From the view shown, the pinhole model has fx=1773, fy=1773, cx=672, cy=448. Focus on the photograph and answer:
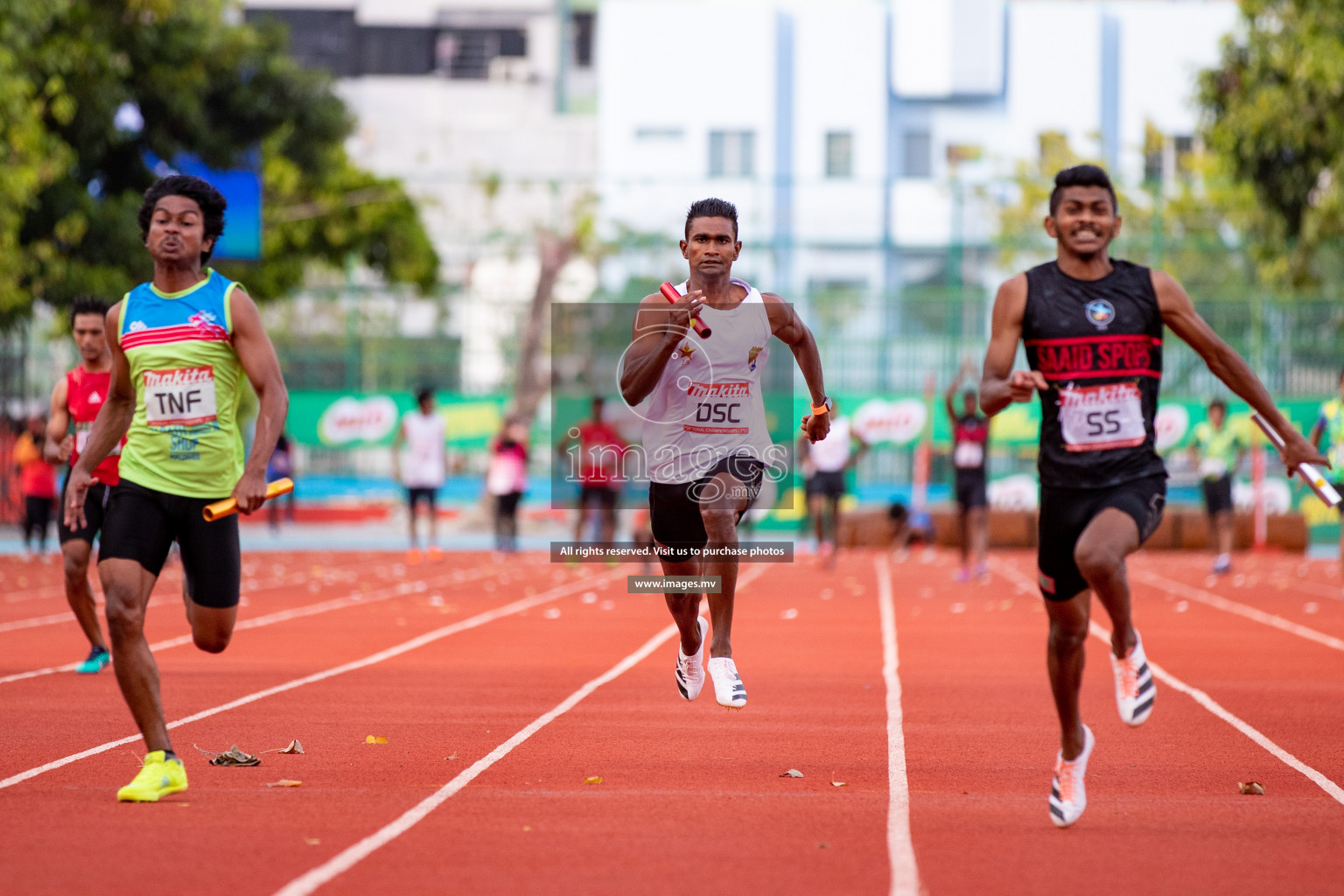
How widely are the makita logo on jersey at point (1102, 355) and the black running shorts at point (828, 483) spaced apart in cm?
1539

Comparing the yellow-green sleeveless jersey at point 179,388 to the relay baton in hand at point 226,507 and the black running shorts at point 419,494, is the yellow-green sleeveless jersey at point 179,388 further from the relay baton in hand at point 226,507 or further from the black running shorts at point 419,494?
the black running shorts at point 419,494

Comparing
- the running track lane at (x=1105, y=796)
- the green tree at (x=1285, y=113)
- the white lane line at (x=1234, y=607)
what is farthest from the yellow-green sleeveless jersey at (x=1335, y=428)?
the green tree at (x=1285, y=113)

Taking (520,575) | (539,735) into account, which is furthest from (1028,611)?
(539,735)

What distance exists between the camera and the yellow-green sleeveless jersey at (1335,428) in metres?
15.2

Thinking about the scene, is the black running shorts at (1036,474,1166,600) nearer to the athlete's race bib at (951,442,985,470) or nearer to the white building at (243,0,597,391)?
the athlete's race bib at (951,442,985,470)

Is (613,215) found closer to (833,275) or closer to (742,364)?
(833,275)

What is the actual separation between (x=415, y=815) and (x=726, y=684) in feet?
6.63

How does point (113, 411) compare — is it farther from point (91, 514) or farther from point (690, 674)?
point (91, 514)

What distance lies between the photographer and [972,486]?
19.1 meters

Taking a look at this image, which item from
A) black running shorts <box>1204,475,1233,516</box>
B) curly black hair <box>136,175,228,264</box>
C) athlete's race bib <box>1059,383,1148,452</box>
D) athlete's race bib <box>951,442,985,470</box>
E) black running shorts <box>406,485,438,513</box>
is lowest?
black running shorts <box>406,485,438,513</box>

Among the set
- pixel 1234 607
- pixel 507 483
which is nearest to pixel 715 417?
pixel 1234 607

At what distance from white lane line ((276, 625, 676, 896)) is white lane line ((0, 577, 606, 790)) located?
5.07 feet

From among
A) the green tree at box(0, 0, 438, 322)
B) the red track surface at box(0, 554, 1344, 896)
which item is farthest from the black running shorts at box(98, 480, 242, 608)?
the green tree at box(0, 0, 438, 322)

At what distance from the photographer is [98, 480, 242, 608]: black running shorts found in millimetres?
6094
